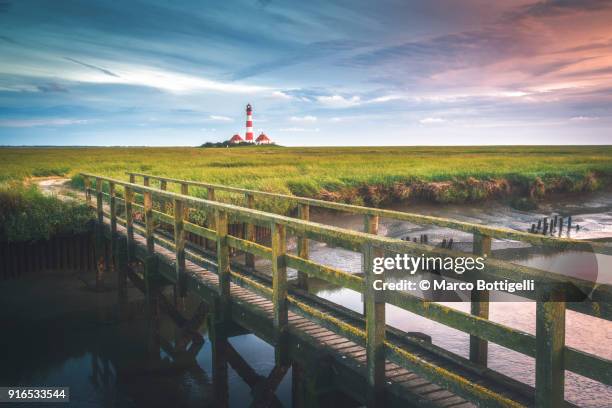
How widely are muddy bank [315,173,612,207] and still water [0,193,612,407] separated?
36.2 ft

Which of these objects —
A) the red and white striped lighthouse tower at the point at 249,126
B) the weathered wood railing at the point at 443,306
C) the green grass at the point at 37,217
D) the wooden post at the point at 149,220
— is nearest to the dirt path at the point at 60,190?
the green grass at the point at 37,217

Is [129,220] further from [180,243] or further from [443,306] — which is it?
[443,306]

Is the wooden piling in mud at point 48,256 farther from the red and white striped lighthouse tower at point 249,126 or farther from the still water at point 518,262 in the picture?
the red and white striped lighthouse tower at point 249,126

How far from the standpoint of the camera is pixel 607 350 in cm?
895

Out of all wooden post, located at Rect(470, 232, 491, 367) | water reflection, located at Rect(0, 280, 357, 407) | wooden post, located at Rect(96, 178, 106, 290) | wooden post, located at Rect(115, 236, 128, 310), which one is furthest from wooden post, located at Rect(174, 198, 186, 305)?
wooden post, located at Rect(96, 178, 106, 290)

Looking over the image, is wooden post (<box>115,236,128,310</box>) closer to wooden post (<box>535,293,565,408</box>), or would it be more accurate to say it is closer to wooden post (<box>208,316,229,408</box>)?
wooden post (<box>208,316,229,408</box>)

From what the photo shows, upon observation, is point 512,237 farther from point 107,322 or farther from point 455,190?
point 455,190

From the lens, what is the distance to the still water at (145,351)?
816 centimetres

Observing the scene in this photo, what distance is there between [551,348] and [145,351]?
8.70 m

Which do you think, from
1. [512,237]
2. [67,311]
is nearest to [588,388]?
[512,237]

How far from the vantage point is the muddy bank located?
24.1m

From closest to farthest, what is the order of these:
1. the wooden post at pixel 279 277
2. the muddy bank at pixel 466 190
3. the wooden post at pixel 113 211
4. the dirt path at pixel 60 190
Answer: the wooden post at pixel 279 277
the wooden post at pixel 113 211
the dirt path at pixel 60 190
the muddy bank at pixel 466 190

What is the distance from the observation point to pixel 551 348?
10.3 ft

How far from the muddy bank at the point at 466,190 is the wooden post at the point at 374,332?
18138mm
